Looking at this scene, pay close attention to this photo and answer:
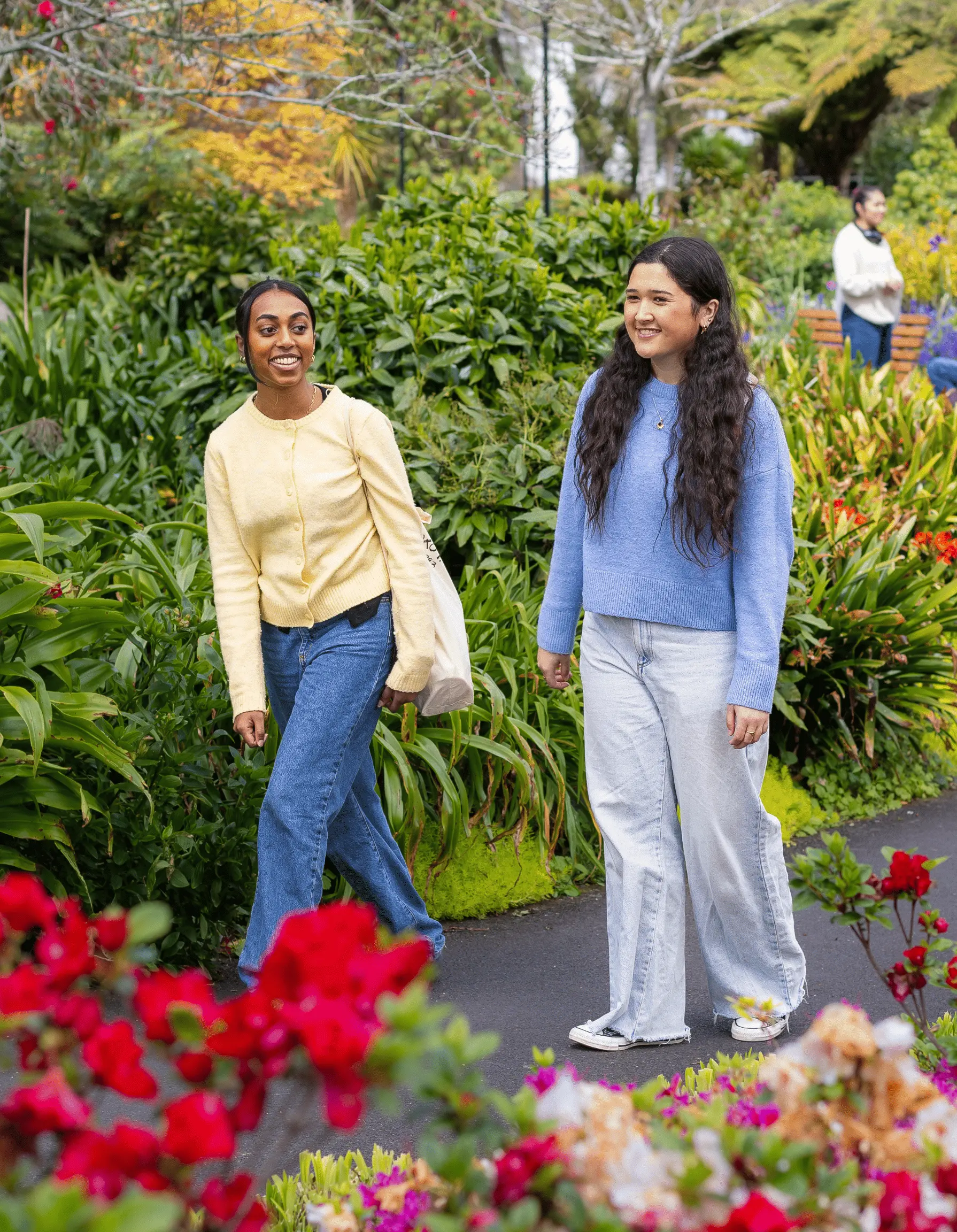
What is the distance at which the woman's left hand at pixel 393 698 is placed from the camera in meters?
3.65

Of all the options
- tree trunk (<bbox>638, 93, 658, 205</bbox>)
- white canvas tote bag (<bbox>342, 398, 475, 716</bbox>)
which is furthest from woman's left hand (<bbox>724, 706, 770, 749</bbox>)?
tree trunk (<bbox>638, 93, 658, 205</bbox>)

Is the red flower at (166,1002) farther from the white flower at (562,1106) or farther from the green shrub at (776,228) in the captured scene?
the green shrub at (776,228)

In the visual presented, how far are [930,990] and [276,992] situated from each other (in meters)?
3.31

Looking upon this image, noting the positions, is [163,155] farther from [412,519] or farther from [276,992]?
[276,992]

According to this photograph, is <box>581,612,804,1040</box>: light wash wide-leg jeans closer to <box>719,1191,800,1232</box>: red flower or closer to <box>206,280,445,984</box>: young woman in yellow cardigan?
<box>206,280,445,984</box>: young woman in yellow cardigan

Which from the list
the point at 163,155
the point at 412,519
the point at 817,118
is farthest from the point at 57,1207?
the point at 817,118

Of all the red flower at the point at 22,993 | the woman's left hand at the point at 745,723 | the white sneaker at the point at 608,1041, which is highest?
the red flower at the point at 22,993

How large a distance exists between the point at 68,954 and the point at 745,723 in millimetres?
2275

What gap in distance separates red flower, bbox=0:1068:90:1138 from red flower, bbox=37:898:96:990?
10 centimetres

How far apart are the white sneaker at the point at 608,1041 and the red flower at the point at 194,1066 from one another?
8.04 ft

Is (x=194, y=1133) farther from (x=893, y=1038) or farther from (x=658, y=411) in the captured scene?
(x=658, y=411)

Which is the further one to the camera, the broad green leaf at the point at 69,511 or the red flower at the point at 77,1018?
the broad green leaf at the point at 69,511

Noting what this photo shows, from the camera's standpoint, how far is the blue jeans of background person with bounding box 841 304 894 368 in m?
10.4

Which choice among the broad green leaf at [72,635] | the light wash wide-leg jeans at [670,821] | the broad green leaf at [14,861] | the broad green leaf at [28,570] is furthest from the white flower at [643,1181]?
the broad green leaf at [72,635]
